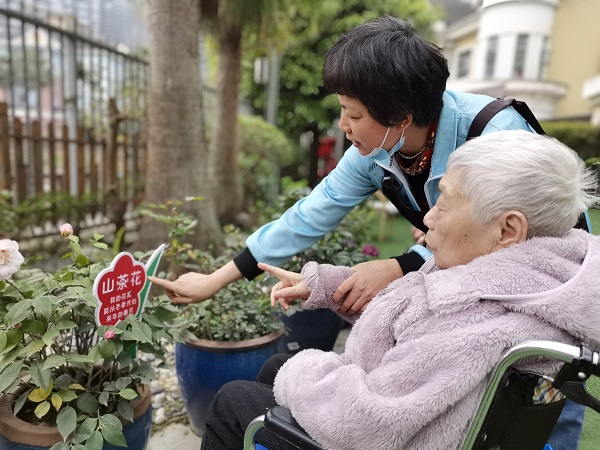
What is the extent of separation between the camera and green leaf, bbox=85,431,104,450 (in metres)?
1.37

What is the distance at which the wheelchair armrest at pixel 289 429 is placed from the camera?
105 centimetres

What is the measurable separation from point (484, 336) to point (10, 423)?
4.58 ft

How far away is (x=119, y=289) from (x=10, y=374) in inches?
14.5

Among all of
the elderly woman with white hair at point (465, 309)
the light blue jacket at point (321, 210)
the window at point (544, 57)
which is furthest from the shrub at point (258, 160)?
the elderly woman with white hair at point (465, 309)

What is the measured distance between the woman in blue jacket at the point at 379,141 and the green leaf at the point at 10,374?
47 cm

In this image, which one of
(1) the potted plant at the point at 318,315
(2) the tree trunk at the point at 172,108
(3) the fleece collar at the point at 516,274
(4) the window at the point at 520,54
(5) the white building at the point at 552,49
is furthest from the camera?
(2) the tree trunk at the point at 172,108

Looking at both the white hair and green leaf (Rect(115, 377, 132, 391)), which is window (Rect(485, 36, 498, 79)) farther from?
green leaf (Rect(115, 377, 132, 391))

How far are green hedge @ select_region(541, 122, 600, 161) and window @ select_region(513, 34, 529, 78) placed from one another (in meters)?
0.35

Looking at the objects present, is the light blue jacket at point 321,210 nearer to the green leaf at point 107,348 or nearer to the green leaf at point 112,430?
the green leaf at point 107,348

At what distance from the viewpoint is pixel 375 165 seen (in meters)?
1.69

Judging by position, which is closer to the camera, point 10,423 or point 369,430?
point 369,430

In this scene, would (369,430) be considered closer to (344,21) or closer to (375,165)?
(375,165)

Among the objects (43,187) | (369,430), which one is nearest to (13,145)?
(43,187)

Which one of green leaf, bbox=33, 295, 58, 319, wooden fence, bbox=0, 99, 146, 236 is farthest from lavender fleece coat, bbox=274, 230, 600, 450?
wooden fence, bbox=0, 99, 146, 236
